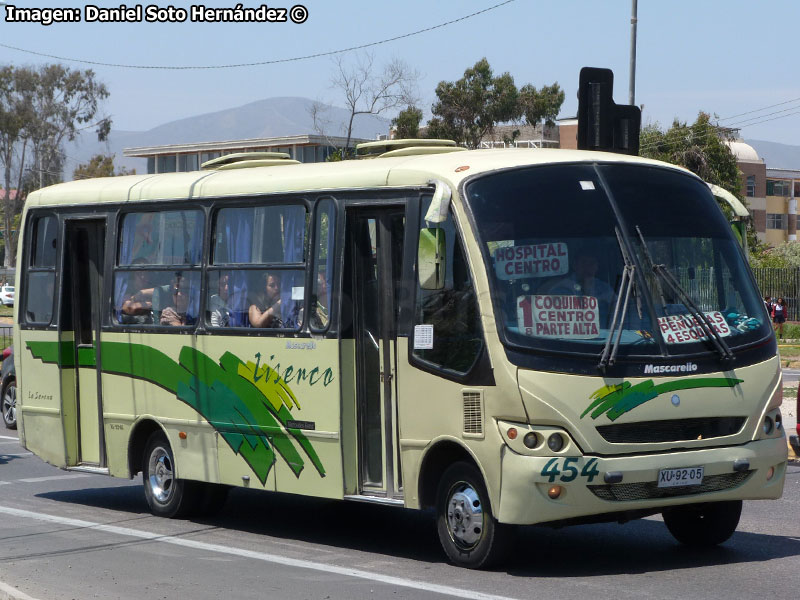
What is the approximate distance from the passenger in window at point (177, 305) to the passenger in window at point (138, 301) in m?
0.26

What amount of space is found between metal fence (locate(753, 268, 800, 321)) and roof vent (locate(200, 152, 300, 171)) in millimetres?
33891

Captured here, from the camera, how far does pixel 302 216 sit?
1045cm

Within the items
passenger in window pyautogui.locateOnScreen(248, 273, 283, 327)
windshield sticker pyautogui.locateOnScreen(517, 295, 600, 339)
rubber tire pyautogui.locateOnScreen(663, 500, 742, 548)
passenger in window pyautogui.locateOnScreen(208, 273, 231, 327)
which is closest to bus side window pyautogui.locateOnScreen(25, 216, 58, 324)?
passenger in window pyautogui.locateOnScreen(208, 273, 231, 327)

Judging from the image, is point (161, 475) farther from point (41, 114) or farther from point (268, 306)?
point (41, 114)

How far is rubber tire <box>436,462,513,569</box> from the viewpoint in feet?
28.1

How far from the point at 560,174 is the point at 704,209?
3.74 feet

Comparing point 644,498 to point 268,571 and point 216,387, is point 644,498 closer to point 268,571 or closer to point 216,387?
point 268,571

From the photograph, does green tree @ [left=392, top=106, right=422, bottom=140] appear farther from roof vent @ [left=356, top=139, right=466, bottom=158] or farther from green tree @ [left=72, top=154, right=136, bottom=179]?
green tree @ [left=72, top=154, right=136, bottom=179]

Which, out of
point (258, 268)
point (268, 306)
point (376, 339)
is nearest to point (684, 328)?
point (376, 339)

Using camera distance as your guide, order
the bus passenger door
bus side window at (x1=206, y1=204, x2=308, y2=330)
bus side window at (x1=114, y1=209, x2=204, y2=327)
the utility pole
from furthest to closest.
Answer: the utility pole < the bus passenger door < bus side window at (x1=114, y1=209, x2=204, y2=327) < bus side window at (x1=206, y1=204, x2=308, y2=330)

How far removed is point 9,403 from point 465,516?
13944 millimetres

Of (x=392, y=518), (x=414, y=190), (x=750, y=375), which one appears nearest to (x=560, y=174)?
(x=414, y=190)

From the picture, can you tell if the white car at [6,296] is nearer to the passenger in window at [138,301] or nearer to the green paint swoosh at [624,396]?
the passenger in window at [138,301]

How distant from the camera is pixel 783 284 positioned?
44312 mm
